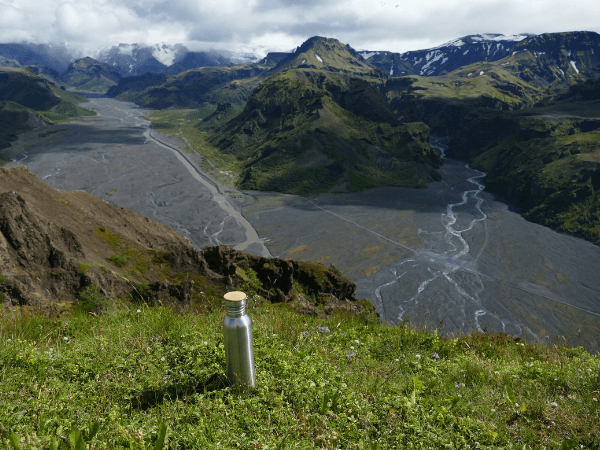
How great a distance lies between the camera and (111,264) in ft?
68.0

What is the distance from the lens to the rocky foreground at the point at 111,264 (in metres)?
16.2

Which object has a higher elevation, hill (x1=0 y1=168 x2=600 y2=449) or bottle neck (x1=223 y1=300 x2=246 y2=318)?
bottle neck (x1=223 y1=300 x2=246 y2=318)

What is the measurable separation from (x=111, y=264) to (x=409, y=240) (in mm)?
79525

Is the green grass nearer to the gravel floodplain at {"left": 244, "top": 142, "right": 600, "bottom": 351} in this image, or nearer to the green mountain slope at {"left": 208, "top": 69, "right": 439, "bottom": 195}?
the gravel floodplain at {"left": 244, "top": 142, "right": 600, "bottom": 351}

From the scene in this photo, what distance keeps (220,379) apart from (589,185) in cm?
13921

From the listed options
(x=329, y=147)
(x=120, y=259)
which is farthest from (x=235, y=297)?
(x=329, y=147)

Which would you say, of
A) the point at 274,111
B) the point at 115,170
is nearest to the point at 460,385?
the point at 115,170

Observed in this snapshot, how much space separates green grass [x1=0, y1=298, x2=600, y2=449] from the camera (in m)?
3.67

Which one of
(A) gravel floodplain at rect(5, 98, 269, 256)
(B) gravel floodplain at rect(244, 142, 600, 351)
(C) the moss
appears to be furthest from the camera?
(A) gravel floodplain at rect(5, 98, 269, 256)

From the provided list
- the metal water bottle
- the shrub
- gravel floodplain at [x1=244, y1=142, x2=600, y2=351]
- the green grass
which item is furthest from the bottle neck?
gravel floodplain at [x1=244, y1=142, x2=600, y2=351]

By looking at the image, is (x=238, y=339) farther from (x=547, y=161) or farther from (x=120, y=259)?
(x=547, y=161)

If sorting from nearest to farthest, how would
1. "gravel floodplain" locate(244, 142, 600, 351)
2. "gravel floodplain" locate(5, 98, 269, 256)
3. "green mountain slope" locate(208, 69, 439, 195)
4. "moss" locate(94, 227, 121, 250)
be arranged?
"moss" locate(94, 227, 121, 250)
"gravel floodplain" locate(244, 142, 600, 351)
"gravel floodplain" locate(5, 98, 269, 256)
"green mountain slope" locate(208, 69, 439, 195)

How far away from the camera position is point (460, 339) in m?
8.95

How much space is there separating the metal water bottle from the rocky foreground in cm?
659
